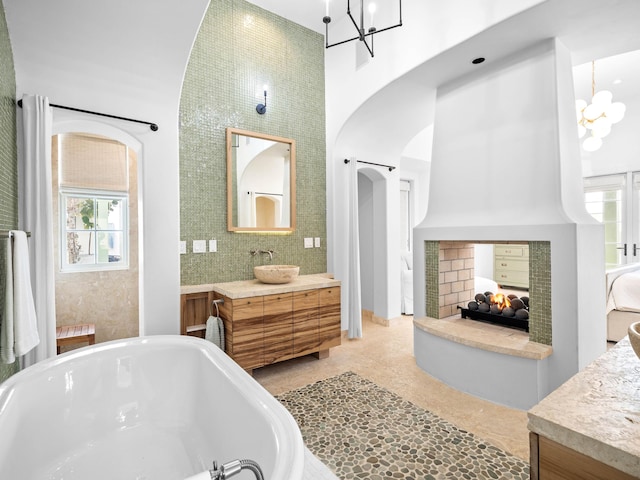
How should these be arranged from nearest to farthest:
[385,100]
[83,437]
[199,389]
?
[83,437] → [199,389] → [385,100]

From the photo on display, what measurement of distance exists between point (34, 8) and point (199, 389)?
2.59 metres

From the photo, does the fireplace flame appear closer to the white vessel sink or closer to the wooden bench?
the white vessel sink

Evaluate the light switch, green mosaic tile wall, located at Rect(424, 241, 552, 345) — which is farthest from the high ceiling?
the light switch

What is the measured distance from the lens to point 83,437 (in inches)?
71.5

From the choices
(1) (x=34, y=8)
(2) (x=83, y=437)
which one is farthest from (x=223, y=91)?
(2) (x=83, y=437)

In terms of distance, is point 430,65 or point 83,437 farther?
point 430,65

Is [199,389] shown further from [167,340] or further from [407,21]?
[407,21]

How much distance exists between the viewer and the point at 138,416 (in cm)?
201

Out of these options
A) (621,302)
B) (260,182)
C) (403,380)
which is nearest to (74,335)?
(260,182)

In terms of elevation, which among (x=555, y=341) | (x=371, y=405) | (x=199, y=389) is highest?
(x=555, y=341)

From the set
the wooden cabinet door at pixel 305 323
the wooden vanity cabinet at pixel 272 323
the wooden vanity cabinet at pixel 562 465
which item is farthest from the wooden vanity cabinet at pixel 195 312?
the wooden vanity cabinet at pixel 562 465

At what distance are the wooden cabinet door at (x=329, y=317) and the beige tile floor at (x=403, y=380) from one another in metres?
0.20

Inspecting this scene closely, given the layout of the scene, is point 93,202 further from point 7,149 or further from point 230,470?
point 230,470

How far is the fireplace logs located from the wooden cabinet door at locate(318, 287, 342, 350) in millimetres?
1222
